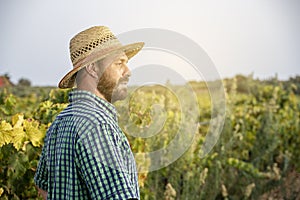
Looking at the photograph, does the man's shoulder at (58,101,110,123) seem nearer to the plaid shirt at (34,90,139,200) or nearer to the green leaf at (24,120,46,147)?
the plaid shirt at (34,90,139,200)

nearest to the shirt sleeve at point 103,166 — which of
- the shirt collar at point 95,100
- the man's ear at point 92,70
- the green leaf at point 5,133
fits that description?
the shirt collar at point 95,100

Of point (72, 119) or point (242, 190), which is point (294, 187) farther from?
point (72, 119)

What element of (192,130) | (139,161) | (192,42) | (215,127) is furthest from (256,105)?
(192,42)

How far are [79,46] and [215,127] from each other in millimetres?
3154

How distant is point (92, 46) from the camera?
5.72 ft

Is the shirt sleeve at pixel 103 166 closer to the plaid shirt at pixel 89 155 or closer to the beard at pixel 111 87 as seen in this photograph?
the plaid shirt at pixel 89 155

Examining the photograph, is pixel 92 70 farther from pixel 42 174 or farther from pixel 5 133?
pixel 5 133

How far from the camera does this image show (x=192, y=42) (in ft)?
7.56

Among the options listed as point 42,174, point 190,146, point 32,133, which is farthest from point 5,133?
point 190,146

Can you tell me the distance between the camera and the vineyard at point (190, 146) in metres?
2.67

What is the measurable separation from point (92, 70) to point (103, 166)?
38 cm

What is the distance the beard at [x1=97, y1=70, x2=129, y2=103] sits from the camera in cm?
166

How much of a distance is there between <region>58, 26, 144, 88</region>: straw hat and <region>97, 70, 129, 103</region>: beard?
0.08 meters

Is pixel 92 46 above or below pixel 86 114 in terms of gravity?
above
